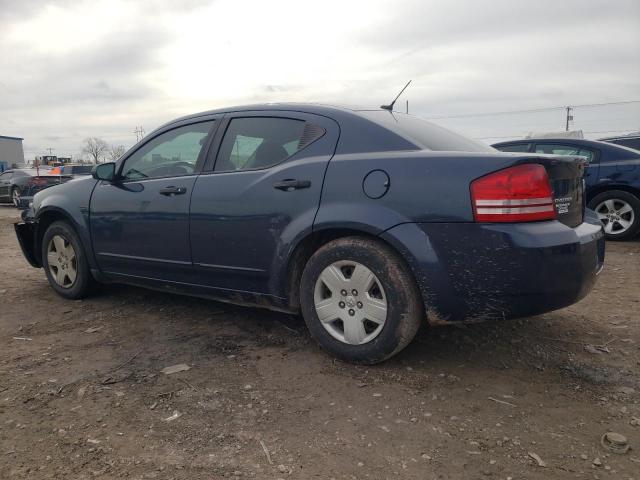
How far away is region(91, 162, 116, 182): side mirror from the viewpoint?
411 cm

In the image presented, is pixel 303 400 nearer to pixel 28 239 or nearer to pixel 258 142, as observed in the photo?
pixel 258 142

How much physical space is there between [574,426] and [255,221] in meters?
2.05

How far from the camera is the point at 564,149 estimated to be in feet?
24.4

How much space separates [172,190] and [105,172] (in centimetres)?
82

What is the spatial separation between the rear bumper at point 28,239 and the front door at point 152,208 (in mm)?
1068

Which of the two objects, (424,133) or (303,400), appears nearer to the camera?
(303,400)

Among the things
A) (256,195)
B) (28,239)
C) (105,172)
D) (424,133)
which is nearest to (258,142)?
(256,195)

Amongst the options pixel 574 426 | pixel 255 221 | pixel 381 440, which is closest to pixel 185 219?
pixel 255 221

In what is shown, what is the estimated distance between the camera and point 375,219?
2.79 meters

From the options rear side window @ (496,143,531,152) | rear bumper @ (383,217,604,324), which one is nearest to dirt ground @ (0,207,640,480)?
rear bumper @ (383,217,604,324)

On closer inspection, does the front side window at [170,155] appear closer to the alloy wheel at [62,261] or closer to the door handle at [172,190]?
the door handle at [172,190]

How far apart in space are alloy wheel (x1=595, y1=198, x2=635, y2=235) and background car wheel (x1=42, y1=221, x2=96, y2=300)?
6.40m

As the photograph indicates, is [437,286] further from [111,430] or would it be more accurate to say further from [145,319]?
[145,319]

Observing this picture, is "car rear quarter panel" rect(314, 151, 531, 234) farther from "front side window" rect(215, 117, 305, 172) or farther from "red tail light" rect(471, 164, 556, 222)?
"front side window" rect(215, 117, 305, 172)
